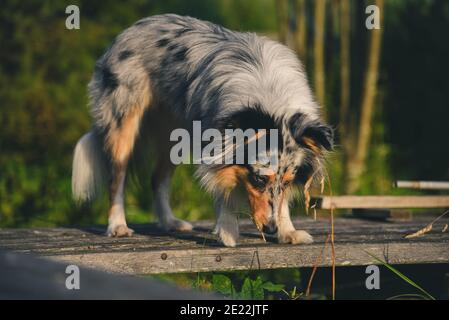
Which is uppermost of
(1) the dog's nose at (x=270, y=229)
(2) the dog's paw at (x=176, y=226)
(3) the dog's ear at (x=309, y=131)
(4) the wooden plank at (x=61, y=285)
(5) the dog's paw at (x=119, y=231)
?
(3) the dog's ear at (x=309, y=131)

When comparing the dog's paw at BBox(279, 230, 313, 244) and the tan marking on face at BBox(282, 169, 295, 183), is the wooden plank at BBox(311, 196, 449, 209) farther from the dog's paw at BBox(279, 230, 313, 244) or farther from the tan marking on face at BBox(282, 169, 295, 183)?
the tan marking on face at BBox(282, 169, 295, 183)

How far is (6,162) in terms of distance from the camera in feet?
29.9

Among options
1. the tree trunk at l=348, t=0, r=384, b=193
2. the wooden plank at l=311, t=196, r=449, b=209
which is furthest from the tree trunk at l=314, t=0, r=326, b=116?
the wooden plank at l=311, t=196, r=449, b=209

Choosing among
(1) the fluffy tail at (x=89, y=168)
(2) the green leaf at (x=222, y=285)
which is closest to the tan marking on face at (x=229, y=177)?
(2) the green leaf at (x=222, y=285)

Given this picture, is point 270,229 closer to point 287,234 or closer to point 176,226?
point 287,234

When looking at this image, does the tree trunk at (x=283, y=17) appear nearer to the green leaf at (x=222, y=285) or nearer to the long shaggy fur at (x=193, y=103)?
the long shaggy fur at (x=193, y=103)

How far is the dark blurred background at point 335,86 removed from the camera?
932 cm

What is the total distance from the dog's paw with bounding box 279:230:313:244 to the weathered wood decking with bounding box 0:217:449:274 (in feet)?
0.21

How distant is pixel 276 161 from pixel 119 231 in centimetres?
129

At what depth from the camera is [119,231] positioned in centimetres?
545

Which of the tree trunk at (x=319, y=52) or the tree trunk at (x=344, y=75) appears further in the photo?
the tree trunk at (x=319, y=52)

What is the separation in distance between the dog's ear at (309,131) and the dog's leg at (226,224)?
2.00 feet
